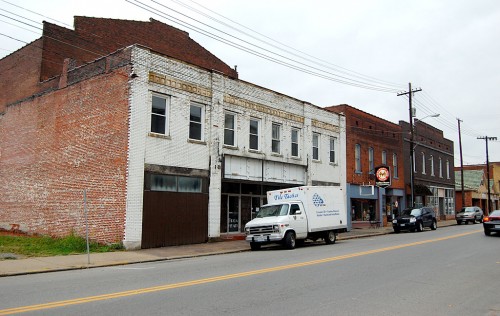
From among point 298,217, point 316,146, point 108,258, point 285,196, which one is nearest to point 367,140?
point 316,146

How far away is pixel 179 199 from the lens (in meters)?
19.0

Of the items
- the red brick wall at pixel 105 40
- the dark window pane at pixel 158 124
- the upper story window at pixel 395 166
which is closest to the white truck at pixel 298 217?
the dark window pane at pixel 158 124

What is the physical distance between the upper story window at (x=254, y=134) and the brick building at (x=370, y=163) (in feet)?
33.5

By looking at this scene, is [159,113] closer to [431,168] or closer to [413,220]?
[413,220]

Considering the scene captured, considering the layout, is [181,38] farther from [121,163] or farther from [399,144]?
[399,144]

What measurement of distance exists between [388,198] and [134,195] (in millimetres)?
25645

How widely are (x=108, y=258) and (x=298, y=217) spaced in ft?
25.3

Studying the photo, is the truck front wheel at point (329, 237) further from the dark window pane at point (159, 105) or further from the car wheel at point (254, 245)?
the dark window pane at point (159, 105)

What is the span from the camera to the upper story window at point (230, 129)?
21.9m

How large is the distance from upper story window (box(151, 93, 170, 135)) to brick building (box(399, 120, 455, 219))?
88.1 feet

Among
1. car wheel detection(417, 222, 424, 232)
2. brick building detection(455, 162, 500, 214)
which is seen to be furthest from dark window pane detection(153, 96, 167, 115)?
brick building detection(455, 162, 500, 214)

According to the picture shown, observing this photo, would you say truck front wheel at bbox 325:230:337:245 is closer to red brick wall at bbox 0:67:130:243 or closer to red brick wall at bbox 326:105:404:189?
red brick wall at bbox 0:67:130:243

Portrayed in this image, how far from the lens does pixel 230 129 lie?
22141 mm

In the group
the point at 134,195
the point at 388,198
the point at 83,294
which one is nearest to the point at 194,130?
the point at 134,195
